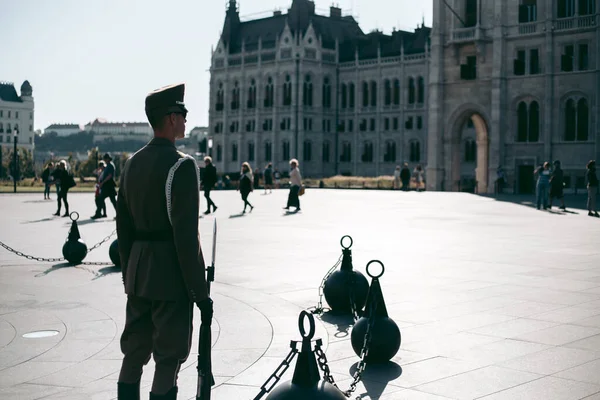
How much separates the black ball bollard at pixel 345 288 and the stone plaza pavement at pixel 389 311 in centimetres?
21

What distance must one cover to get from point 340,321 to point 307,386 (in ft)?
13.8

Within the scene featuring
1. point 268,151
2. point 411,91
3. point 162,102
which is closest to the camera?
point 162,102

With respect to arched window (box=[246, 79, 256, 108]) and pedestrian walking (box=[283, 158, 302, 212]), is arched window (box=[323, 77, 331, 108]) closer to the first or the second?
arched window (box=[246, 79, 256, 108])

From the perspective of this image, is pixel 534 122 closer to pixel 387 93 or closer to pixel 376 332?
pixel 387 93

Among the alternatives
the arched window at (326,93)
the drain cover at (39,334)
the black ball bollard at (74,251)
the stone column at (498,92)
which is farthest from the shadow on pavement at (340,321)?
the arched window at (326,93)

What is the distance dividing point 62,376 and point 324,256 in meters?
7.95

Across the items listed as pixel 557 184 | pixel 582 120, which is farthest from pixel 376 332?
pixel 582 120

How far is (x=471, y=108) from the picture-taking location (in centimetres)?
5084

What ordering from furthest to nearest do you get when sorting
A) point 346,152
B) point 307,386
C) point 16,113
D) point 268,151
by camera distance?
point 16,113 < point 268,151 < point 346,152 < point 307,386

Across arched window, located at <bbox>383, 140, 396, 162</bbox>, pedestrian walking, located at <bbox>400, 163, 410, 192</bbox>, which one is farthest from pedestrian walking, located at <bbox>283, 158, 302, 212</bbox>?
arched window, located at <bbox>383, 140, 396, 162</bbox>

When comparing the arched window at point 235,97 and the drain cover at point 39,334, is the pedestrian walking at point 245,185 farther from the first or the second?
the arched window at point 235,97

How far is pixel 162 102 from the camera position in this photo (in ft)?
15.3

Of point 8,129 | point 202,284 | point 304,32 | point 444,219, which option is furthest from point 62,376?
point 8,129

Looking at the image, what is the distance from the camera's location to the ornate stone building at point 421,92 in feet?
156
